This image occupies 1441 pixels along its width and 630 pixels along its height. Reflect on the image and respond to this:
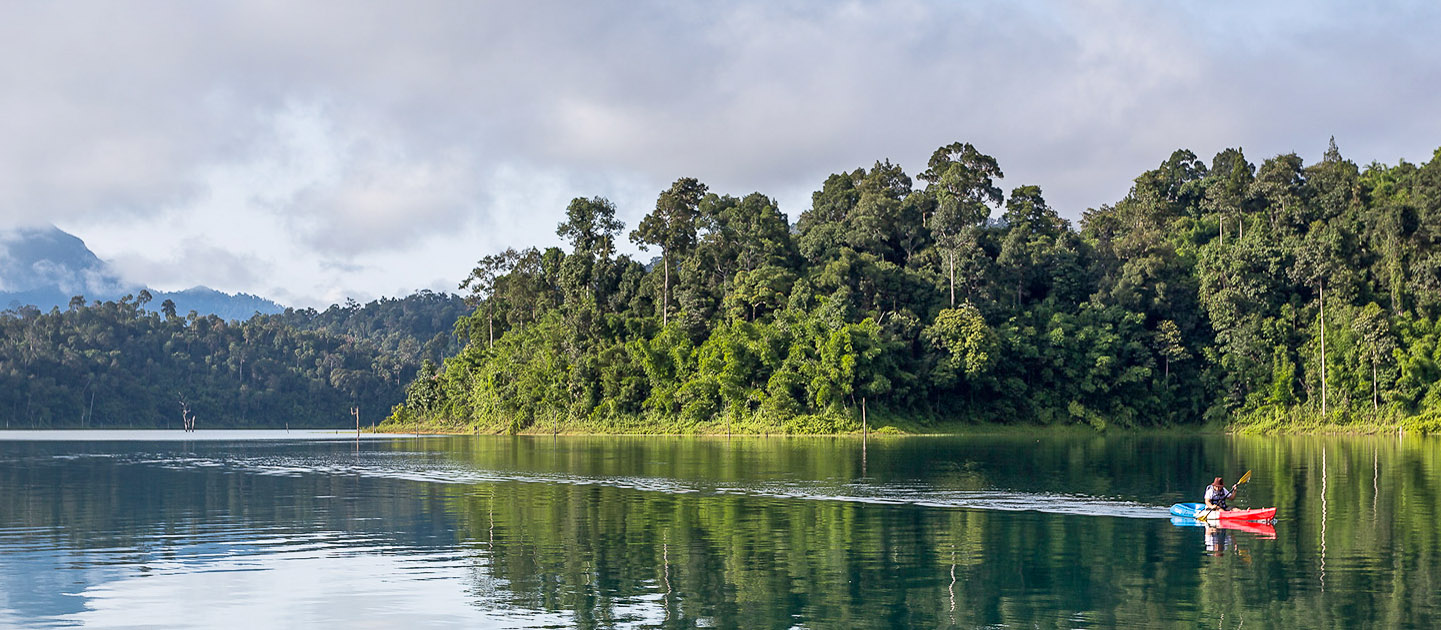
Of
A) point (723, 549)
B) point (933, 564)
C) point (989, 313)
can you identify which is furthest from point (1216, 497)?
point (989, 313)

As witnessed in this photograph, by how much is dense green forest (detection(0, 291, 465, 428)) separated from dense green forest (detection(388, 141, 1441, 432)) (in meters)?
72.0

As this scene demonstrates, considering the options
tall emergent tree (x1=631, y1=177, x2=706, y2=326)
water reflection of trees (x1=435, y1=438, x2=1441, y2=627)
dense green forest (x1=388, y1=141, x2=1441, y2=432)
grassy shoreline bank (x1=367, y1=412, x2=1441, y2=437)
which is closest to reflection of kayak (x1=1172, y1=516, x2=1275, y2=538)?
water reflection of trees (x1=435, y1=438, x2=1441, y2=627)

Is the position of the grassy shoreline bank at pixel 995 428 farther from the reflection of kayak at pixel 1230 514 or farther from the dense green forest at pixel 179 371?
the dense green forest at pixel 179 371

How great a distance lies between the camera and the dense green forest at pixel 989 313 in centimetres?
8975

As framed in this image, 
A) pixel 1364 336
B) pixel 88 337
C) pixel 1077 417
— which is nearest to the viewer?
pixel 1364 336

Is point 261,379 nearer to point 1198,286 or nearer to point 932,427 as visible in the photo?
point 932,427

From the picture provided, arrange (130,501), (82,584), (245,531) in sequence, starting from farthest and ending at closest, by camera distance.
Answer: (130,501), (245,531), (82,584)

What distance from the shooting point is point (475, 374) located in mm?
117062

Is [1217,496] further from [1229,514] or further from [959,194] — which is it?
[959,194]

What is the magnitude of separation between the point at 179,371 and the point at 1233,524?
16888 cm

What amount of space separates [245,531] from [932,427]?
69306mm

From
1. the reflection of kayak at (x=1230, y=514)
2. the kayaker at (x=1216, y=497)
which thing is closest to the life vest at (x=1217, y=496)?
the kayaker at (x=1216, y=497)

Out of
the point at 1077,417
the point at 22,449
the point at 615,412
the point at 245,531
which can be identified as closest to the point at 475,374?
the point at 615,412

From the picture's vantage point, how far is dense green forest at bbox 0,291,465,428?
154750 millimetres
